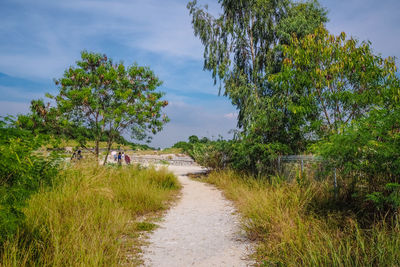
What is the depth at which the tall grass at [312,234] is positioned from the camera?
3057 mm

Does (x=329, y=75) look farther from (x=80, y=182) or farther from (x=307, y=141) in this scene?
(x=80, y=182)

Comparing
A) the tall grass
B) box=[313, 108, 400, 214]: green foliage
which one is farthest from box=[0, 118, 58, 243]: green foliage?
box=[313, 108, 400, 214]: green foliage

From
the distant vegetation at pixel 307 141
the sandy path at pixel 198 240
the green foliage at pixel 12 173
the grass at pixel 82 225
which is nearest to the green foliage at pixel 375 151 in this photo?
the distant vegetation at pixel 307 141

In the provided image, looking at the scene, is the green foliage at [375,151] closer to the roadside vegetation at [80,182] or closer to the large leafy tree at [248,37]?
the roadside vegetation at [80,182]

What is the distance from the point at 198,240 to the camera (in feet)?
16.6

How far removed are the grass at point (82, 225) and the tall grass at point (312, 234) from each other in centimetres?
213

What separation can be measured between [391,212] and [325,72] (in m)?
6.34

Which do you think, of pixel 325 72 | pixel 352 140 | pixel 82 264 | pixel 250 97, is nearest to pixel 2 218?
pixel 82 264

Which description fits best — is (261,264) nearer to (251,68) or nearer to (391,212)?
(391,212)

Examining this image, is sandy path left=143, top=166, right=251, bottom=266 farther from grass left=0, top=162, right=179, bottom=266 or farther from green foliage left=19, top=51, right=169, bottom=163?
green foliage left=19, top=51, right=169, bottom=163

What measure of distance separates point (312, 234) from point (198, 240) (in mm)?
2132

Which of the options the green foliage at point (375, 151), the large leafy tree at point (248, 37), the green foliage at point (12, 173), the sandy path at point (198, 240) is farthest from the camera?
the large leafy tree at point (248, 37)

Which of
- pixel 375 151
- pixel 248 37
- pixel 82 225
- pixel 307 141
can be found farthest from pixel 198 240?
pixel 248 37

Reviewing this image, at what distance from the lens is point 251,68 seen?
16.0 meters
